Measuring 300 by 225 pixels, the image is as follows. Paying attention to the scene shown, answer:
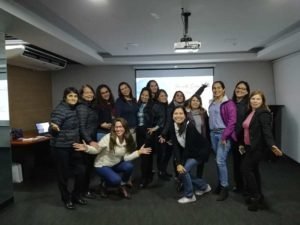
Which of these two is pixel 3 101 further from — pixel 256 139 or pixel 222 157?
pixel 256 139

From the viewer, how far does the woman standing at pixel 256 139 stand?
3025 millimetres

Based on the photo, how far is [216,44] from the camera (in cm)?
523

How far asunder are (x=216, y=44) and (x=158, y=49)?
111 centimetres

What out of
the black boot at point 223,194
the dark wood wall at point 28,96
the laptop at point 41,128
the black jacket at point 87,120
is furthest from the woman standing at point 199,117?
the dark wood wall at point 28,96

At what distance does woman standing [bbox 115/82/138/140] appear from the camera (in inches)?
155

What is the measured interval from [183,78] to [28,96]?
360 centimetres

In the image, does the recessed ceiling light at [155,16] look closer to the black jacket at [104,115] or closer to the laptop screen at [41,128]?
the black jacket at [104,115]

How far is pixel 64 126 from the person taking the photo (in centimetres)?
321

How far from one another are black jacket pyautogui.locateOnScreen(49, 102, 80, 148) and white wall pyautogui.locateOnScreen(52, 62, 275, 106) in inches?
152

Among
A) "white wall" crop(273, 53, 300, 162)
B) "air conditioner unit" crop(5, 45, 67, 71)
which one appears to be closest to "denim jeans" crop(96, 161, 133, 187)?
"air conditioner unit" crop(5, 45, 67, 71)

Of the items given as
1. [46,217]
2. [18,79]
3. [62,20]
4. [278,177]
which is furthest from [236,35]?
[18,79]

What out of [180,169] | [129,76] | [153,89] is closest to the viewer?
[180,169]

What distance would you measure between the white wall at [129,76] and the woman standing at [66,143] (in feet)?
12.6

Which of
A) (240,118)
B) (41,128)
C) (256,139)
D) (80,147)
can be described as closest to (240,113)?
(240,118)
